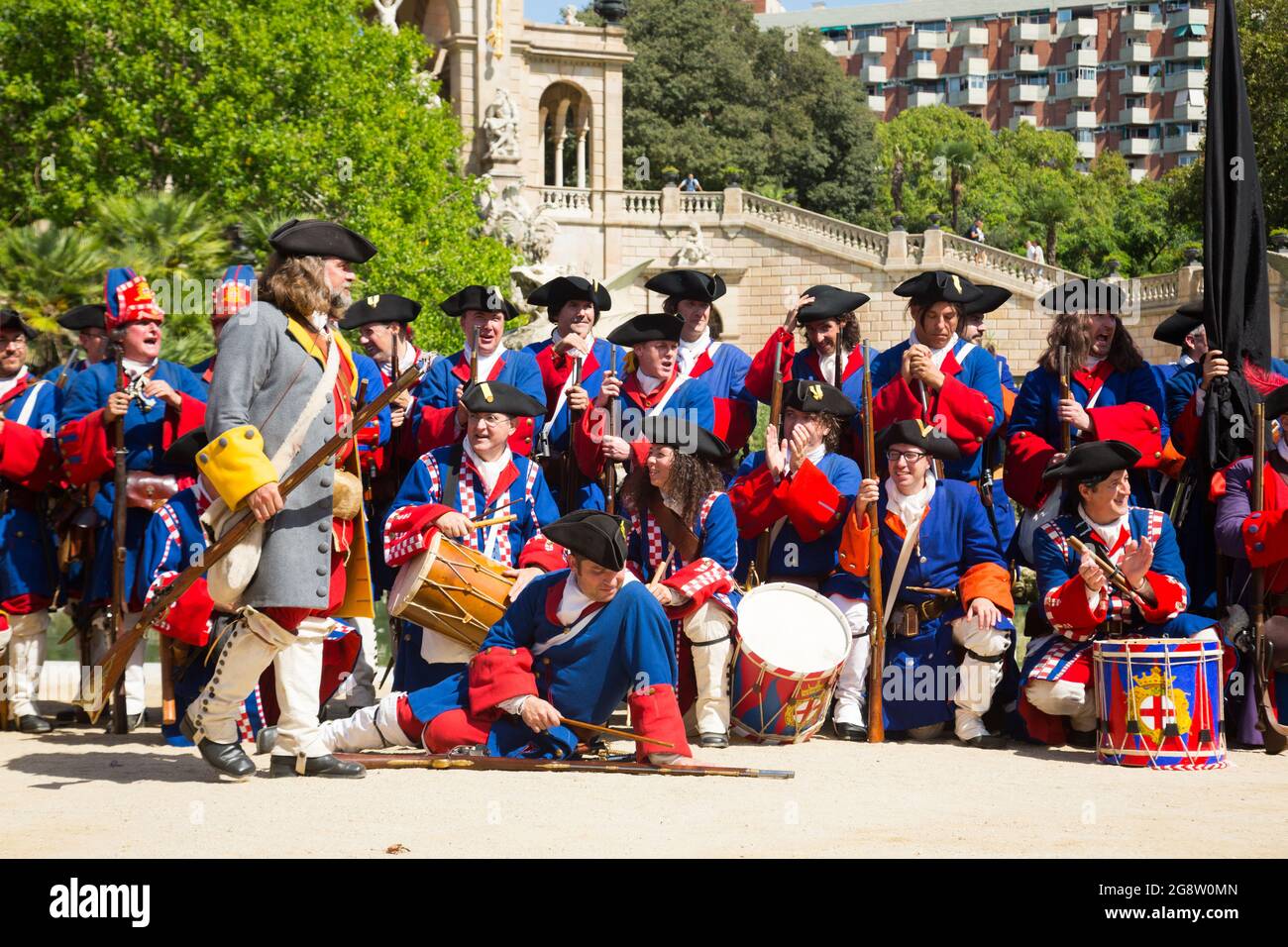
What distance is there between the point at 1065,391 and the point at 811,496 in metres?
1.44

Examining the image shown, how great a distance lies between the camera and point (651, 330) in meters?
10.4

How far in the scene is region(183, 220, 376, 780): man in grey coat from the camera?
7527 mm

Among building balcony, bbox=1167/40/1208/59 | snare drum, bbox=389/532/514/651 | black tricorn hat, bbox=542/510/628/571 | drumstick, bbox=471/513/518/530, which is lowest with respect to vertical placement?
snare drum, bbox=389/532/514/651

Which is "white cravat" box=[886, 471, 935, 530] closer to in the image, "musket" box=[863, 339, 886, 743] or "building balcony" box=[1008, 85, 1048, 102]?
"musket" box=[863, 339, 886, 743]

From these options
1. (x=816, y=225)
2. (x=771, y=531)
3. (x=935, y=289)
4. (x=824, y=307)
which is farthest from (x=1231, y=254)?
(x=816, y=225)

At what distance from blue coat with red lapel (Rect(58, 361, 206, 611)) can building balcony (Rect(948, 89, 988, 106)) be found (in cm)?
11112

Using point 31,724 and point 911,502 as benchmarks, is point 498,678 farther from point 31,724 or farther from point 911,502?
point 31,724

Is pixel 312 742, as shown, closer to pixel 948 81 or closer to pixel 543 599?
pixel 543 599

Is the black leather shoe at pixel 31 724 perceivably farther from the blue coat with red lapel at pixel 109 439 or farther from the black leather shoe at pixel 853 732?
the black leather shoe at pixel 853 732

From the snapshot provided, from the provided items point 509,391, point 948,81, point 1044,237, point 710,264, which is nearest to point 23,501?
point 509,391

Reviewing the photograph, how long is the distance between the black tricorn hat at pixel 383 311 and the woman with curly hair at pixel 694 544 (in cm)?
190

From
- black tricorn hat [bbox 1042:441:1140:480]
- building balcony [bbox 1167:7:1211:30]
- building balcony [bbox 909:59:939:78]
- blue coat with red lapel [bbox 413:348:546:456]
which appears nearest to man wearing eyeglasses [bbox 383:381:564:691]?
blue coat with red lapel [bbox 413:348:546:456]

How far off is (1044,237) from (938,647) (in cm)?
5717

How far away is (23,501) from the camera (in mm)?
9922
